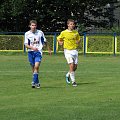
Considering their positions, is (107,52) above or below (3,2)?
below

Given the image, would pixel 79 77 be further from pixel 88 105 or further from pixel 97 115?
pixel 97 115

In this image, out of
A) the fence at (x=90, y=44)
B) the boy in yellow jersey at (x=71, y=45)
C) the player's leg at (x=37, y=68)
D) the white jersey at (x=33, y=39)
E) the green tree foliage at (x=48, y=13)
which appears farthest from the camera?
the green tree foliage at (x=48, y=13)

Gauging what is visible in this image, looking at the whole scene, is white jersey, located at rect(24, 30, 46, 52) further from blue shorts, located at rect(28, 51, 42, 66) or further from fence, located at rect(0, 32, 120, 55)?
fence, located at rect(0, 32, 120, 55)

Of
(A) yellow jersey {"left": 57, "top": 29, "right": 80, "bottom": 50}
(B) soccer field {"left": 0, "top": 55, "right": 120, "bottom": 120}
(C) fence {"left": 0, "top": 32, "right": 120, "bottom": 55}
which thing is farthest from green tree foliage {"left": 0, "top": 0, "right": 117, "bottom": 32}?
(A) yellow jersey {"left": 57, "top": 29, "right": 80, "bottom": 50}

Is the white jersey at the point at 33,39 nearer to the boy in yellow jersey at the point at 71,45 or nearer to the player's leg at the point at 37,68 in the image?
the player's leg at the point at 37,68

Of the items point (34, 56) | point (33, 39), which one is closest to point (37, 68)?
point (34, 56)

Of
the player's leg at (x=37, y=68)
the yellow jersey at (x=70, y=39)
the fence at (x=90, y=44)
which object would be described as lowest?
the fence at (x=90, y=44)

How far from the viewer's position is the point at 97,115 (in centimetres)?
1003

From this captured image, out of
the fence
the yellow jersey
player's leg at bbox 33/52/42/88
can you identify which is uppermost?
the yellow jersey

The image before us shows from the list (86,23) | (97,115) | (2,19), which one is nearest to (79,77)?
(97,115)

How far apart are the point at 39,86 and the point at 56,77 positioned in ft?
12.4

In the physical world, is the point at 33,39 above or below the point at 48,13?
below

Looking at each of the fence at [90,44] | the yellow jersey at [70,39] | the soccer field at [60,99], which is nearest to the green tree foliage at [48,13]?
the fence at [90,44]

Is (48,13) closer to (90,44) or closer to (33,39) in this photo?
(90,44)
